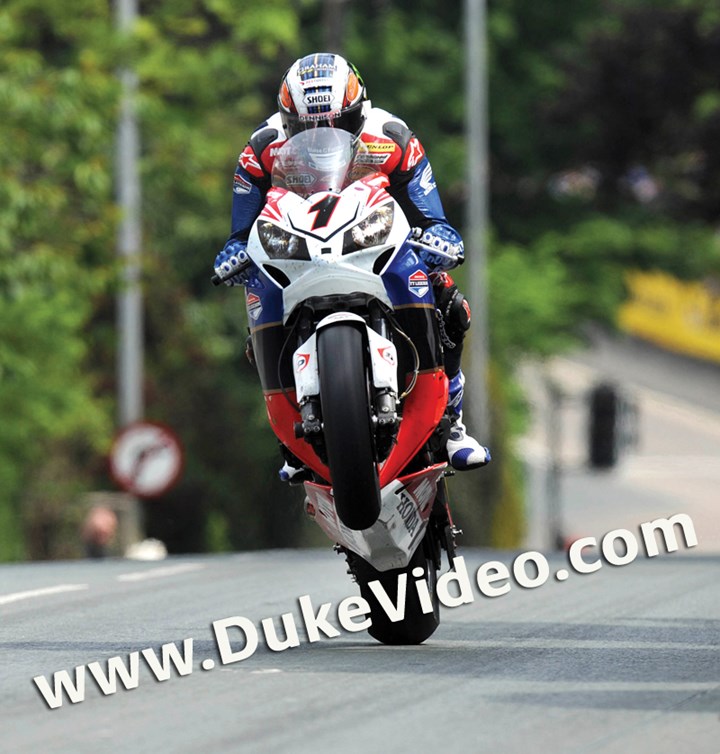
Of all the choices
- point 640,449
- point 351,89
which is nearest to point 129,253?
point 640,449

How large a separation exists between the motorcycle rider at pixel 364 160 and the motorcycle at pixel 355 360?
0.30 feet

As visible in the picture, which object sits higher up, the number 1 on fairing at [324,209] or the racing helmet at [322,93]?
the racing helmet at [322,93]

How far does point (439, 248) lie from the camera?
10.1m

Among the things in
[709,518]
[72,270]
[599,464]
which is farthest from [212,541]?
[599,464]

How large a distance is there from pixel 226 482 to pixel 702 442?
1558cm

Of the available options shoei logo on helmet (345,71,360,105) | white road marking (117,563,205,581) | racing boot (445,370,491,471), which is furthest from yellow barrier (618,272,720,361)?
shoei logo on helmet (345,71,360,105)

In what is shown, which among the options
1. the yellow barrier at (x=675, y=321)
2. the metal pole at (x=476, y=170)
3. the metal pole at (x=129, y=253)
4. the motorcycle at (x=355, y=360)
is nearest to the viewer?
the motorcycle at (x=355, y=360)

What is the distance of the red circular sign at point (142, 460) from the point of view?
2955 cm

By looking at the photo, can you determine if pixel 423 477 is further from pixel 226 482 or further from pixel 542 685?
pixel 226 482

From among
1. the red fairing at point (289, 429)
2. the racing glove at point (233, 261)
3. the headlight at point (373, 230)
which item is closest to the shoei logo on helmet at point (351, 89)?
the headlight at point (373, 230)

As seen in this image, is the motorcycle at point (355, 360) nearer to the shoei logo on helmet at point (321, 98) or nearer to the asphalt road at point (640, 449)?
the shoei logo on helmet at point (321, 98)

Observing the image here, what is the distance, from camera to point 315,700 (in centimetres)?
821

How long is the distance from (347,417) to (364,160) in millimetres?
1291

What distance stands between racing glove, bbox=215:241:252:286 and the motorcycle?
0.07 meters
